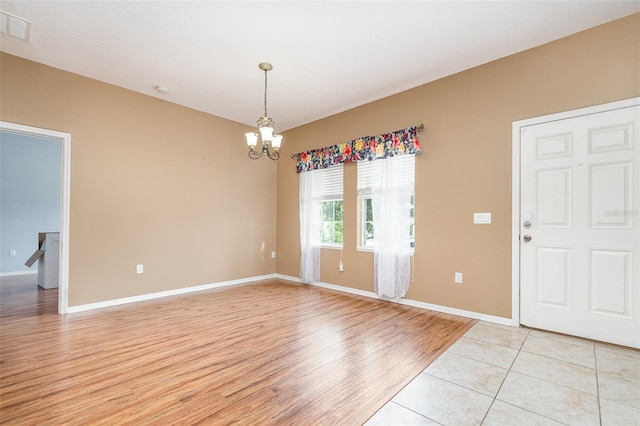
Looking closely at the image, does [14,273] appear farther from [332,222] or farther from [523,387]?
[523,387]

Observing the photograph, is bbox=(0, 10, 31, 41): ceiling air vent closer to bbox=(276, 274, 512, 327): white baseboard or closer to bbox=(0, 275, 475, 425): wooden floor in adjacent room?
bbox=(0, 275, 475, 425): wooden floor in adjacent room

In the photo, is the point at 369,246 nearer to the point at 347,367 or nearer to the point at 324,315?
the point at 324,315

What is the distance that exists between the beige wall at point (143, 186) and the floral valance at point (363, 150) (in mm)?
1089

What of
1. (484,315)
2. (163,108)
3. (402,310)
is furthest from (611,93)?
(163,108)

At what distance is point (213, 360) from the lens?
230 centimetres

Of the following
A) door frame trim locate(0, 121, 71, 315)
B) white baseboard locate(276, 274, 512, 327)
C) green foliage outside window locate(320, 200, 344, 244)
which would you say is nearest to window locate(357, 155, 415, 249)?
green foliage outside window locate(320, 200, 344, 244)

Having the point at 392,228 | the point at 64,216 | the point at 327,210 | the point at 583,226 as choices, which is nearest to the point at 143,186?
the point at 64,216

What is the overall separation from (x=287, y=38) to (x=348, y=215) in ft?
8.48

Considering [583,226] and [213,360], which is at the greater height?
[583,226]

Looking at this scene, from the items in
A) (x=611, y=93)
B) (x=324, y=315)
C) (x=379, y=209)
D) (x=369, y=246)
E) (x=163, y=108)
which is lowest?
(x=324, y=315)

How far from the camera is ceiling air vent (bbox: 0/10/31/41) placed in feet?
8.39

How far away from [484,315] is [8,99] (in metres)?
5.72

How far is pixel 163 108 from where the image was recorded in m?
4.25

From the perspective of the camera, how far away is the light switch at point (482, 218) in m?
3.21
